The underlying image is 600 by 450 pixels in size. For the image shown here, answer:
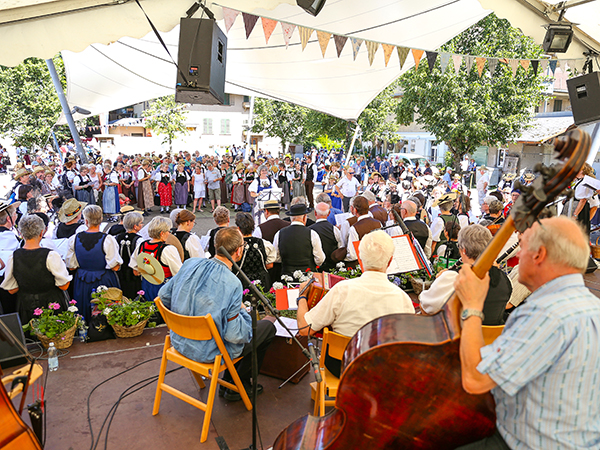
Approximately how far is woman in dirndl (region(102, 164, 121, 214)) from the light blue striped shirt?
40.4 feet

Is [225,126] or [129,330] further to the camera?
[225,126]

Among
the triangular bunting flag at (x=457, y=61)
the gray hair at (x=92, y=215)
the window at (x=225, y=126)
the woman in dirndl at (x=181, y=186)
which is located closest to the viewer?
the gray hair at (x=92, y=215)

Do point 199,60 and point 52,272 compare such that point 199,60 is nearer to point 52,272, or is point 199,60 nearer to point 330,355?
point 52,272

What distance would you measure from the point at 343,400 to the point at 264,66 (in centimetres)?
726

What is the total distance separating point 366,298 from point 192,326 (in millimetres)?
1139

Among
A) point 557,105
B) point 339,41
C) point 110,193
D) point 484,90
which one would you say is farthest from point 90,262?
point 557,105

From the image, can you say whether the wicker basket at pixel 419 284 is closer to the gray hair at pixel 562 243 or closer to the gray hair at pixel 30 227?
Answer: the gray hair at pixel 562 243

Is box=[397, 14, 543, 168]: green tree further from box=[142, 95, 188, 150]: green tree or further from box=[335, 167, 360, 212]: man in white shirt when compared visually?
box=[142, 95, 188, 150]: green tree

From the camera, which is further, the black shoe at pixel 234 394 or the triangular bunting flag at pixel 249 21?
the triangular bunting flag at pixel 249 21

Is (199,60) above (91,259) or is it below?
above

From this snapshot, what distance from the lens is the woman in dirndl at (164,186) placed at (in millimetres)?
13164

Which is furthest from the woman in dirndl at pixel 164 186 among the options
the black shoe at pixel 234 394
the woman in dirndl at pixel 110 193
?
the black shoe at pixel 234 394

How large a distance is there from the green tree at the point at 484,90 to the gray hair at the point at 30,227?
51.3 feet

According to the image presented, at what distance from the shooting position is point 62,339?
3.85 meters
